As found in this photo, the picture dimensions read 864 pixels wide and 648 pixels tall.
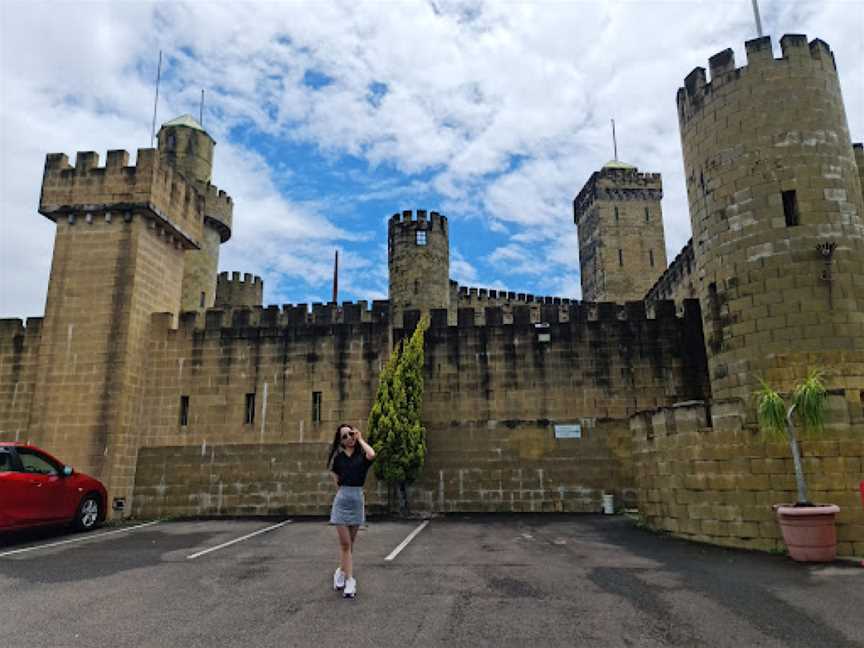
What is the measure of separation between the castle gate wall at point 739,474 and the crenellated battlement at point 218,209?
24864 millimetres

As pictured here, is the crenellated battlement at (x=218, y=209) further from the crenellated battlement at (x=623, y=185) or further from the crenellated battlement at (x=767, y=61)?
the crenellated battlement at (x=623, y=185)

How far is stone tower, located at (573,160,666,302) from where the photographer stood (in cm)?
4106

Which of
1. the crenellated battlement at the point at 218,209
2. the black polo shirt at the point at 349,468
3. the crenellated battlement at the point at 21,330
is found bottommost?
the black polo shirt at the point at 349,468

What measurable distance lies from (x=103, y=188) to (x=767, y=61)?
17248 millimetres

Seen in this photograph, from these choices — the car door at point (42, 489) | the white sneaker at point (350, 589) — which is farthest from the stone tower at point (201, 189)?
the white sneaker at point (350, 589)

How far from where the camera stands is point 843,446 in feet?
29.0

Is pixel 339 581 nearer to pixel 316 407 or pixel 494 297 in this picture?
pixel 316 407

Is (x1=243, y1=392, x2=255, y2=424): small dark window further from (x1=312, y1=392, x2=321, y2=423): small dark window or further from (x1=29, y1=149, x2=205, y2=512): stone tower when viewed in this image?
(x1=29, y1=149, x2=205, y2=512): stone tower

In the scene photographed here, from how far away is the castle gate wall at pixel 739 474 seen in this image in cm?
877

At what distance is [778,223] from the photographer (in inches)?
465

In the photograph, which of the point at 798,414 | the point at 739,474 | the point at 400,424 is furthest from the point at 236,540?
the point at 798,414

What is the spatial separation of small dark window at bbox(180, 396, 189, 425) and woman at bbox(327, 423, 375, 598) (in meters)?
11.2

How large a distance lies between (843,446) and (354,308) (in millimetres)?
12257

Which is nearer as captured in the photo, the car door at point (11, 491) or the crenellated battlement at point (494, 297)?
the car door at point (11, 491)
